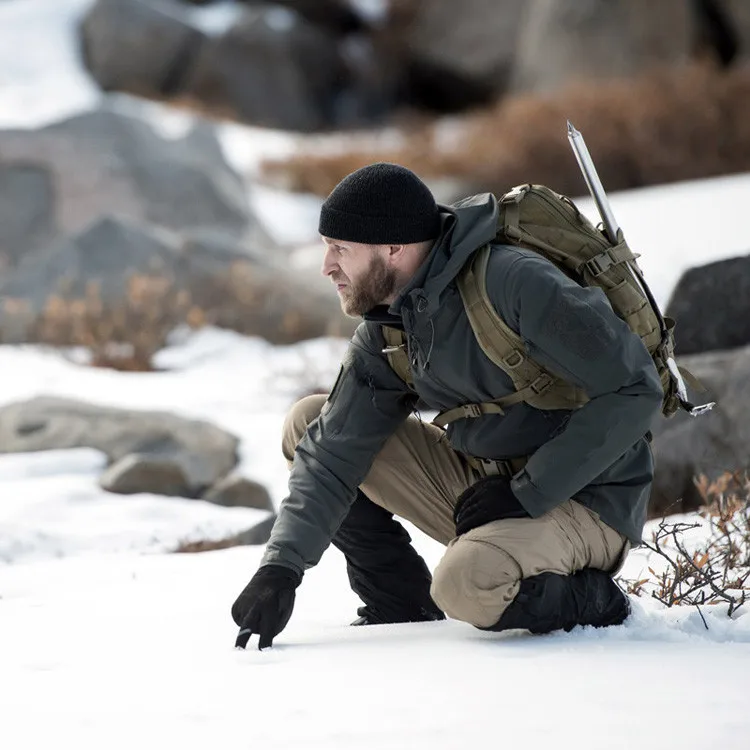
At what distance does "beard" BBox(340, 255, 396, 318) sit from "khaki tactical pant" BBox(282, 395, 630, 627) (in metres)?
0.45

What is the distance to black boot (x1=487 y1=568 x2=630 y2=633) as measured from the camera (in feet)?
9.54

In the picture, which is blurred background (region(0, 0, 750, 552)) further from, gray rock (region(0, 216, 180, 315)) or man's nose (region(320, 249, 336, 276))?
man's nose (region(320, 249, 336, 276))

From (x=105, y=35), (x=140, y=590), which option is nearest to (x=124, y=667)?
(x=140, y=590)

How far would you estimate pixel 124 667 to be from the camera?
283cm

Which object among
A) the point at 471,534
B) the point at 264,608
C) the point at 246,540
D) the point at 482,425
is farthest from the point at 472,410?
the point at 246,540

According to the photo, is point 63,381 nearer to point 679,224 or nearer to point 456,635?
point 679,224

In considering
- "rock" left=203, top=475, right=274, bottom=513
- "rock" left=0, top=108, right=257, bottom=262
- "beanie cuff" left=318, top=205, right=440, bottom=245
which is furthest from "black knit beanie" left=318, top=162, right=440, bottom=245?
"rock" left=0, top=108, right=257, bottom=262

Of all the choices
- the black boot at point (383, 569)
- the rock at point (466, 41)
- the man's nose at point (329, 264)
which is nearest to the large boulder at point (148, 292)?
the black boot at point (383, 569)

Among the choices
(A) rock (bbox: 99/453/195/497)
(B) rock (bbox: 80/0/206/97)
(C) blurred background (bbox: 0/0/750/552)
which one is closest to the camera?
(A) rock (bbox: 99/453/195/497)

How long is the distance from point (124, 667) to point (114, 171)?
790 cm

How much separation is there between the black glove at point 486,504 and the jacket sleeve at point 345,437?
0.30 m

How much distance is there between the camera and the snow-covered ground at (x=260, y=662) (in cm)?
225

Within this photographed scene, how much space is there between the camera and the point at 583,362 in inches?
112

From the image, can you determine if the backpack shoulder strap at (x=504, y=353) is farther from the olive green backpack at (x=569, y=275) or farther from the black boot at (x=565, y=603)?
the black boot at (x=565, y=603)
